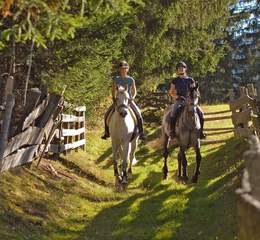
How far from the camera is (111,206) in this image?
11.3 m

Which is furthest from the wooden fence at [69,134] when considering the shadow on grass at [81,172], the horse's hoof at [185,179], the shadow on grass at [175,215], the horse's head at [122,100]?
the horse's hoof at [185,179]

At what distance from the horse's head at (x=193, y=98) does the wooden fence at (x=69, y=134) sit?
11.4 feet

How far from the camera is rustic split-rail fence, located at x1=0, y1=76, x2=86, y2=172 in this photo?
30.6 ft

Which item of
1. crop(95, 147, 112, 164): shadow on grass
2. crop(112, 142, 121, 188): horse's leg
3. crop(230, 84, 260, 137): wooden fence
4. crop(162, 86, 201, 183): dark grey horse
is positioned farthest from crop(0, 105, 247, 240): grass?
crop(95, 147, 112, 164): shadow on grass

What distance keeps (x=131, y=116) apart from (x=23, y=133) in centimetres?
335

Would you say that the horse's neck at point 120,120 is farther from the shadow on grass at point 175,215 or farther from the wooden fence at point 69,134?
the wooden fence at point 69,134

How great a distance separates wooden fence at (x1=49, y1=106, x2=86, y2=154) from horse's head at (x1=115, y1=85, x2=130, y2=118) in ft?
7.27

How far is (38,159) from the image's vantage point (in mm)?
12828

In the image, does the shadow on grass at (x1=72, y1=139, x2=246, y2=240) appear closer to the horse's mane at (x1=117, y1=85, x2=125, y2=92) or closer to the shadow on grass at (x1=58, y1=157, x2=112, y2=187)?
the shadow on grass at (x1=58, y1=157, x2=112, y2=187)

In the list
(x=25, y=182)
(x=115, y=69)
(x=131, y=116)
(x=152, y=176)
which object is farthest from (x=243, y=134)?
(x=25, y=182)

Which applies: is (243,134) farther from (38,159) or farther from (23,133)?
(23,133)

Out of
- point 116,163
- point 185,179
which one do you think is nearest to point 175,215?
point 185,179

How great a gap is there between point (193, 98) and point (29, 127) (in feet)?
12.3

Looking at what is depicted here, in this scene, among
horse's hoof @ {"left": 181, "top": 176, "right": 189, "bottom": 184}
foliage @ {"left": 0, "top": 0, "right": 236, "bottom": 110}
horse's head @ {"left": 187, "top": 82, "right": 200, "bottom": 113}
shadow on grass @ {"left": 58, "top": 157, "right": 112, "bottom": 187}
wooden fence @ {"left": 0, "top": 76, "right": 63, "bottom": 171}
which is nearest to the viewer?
foliage @ {"left": 0, "top": 0, "right": 236, "bottom": 110}
